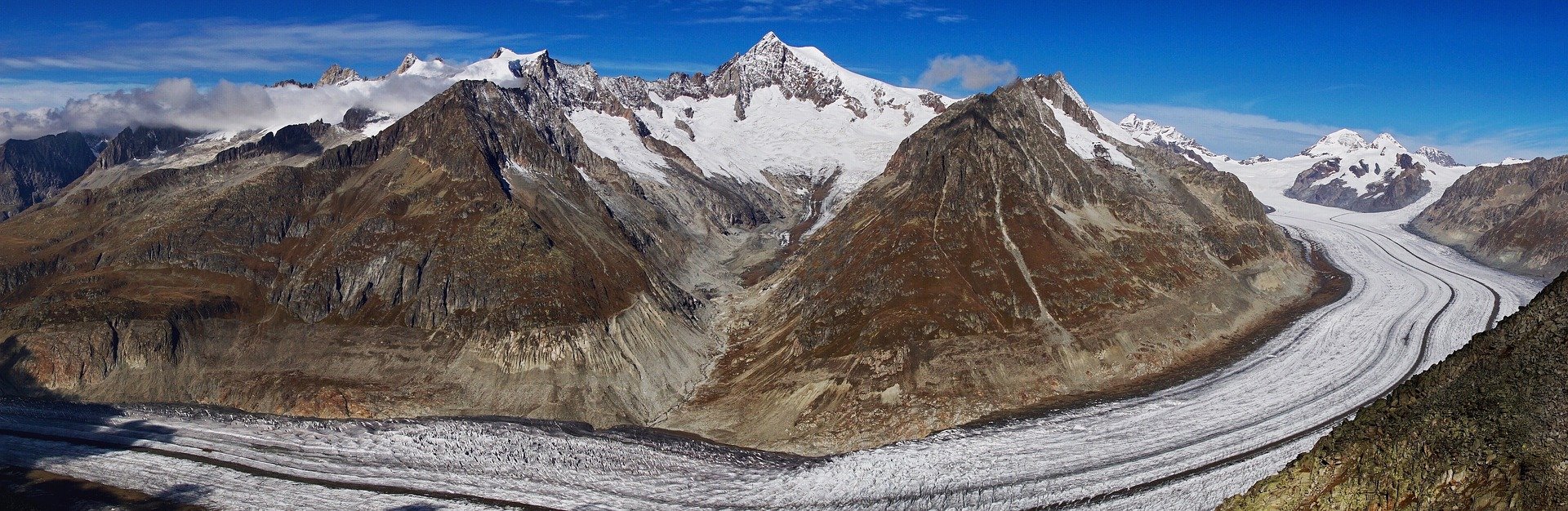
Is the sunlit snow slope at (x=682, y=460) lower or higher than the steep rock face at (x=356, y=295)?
lower

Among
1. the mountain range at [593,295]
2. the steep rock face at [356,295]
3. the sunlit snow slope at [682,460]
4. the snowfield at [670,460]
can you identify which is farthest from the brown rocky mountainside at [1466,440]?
the steep rock face at [356,295]

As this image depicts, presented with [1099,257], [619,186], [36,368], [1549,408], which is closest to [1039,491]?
[1549,408]

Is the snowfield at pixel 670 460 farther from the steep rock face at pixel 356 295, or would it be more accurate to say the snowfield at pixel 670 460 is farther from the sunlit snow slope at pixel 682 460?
the steep rock face at pixel 356 295

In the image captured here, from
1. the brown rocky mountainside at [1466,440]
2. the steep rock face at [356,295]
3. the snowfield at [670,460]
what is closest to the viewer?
the brown rocky mountainside at [1466,440]

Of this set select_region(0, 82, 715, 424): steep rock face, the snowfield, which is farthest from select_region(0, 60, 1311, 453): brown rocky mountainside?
the snowfield

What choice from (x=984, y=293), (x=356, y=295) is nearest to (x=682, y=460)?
(x=984, y=293)
